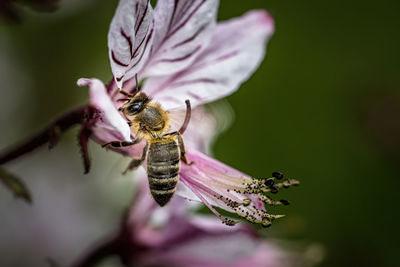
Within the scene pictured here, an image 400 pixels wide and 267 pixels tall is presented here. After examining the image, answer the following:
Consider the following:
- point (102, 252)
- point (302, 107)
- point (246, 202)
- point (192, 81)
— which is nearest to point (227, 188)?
point (246, 202)

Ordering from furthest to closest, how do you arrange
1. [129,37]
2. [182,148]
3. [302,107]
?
[302,107], [182,148], [129,37]

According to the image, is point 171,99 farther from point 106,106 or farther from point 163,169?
point 106,106

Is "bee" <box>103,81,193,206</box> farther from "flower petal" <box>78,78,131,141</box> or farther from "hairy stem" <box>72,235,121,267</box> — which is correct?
"hairy stem" <box>72,235,121,267</box>

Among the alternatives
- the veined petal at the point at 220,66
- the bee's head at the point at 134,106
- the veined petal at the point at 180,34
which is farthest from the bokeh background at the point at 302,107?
the bee's head at the point at 134,106

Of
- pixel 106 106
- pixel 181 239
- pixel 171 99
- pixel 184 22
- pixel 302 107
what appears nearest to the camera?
pixel 106 106

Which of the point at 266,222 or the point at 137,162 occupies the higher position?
the point at 137,162

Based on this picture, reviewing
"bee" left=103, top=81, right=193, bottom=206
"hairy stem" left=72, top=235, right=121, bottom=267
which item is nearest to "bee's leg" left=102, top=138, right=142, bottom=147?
"bee" left=103, top=81, right=193, bottom=206
